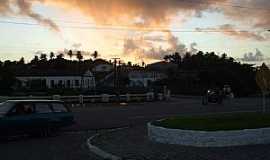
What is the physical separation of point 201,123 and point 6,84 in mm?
53101

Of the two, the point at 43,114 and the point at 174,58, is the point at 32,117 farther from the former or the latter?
the point at 174,58

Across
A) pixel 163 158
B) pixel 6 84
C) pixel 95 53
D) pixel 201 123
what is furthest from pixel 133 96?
pixel 95 53

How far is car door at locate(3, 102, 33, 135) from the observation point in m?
16.8

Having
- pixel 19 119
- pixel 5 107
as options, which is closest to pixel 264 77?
pixel 19 119

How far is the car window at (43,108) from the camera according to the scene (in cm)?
1792

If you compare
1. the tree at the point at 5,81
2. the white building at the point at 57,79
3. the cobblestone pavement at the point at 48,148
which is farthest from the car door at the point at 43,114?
the white building at the point at 57,79

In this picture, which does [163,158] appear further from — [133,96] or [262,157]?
[133,96]

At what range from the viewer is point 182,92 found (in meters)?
77.6

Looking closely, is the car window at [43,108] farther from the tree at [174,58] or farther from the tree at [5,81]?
the tree at [174,58]

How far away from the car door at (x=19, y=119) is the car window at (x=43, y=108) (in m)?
0.28

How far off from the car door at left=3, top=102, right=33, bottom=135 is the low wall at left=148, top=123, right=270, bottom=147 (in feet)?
17.8

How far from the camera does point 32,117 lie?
1745 centimetres

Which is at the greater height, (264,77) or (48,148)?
(264,77)

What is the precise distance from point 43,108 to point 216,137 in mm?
7336
